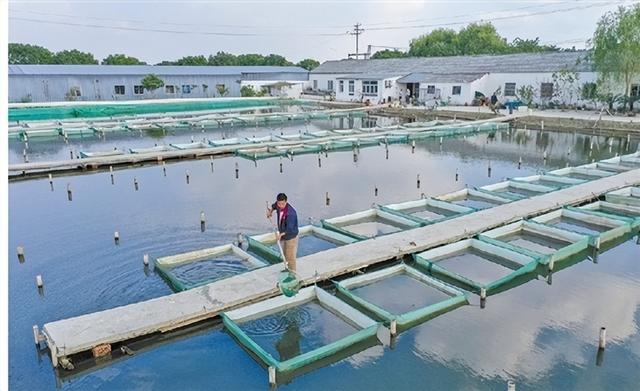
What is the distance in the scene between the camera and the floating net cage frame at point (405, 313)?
21.5 feet

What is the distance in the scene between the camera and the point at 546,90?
2914cm

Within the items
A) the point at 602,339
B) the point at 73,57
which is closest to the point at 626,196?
the point at 602,339

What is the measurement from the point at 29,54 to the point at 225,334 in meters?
50.3

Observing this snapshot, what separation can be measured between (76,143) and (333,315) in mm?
17672

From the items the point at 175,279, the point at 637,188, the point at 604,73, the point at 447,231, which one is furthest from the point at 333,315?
the point at 604,73

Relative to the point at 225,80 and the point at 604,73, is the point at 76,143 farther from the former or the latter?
the point at 604,73

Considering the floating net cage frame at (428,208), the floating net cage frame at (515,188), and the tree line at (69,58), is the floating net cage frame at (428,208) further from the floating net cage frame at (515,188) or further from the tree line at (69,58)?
the tree line at (69,58)

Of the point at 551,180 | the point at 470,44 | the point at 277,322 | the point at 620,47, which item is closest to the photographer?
the point at 277,322

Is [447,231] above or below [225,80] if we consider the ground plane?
below

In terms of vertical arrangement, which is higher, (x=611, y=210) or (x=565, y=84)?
(x=565, y=84)

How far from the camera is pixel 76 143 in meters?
20.9

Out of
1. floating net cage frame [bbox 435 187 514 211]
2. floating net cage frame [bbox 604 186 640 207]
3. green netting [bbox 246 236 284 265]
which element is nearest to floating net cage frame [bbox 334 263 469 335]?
green netting [bbox 246 236 284 265]

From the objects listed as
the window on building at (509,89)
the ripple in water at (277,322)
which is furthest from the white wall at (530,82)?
the ripple in water at (277,322)

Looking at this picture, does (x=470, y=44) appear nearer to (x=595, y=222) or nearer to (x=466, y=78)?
(x=466, y=78)
